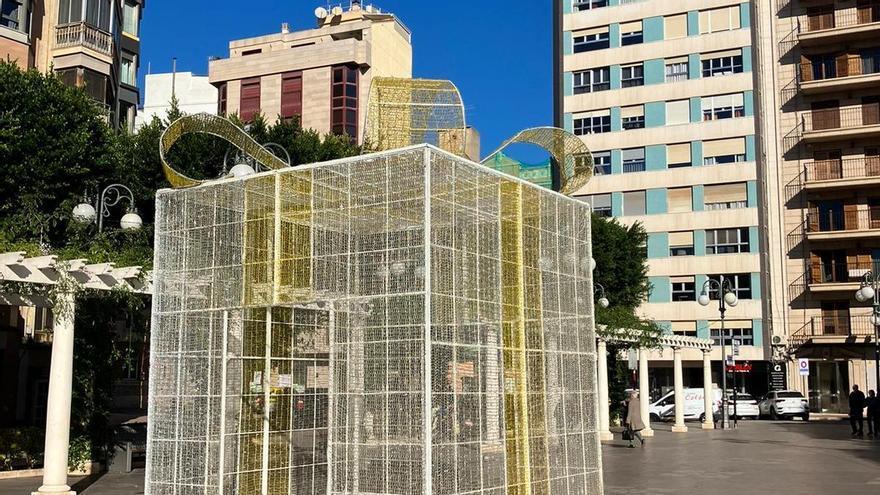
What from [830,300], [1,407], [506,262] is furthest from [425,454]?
[830,300]

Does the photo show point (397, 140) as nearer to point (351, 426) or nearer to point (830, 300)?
point (351, 426)

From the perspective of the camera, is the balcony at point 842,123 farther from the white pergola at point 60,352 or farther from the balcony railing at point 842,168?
the white pergola at point 60,352

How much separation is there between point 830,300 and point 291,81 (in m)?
30.8

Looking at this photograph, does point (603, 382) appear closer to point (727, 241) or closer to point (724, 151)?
point (727, 241)

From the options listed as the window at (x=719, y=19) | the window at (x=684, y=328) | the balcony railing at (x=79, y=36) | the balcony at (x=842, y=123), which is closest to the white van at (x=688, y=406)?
the window at (x=684, y=328)

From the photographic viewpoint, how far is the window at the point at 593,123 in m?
48.4

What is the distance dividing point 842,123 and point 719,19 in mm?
8057

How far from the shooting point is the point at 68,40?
26719mm

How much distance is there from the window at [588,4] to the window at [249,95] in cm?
1884

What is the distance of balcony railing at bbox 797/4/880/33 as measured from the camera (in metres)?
42.8

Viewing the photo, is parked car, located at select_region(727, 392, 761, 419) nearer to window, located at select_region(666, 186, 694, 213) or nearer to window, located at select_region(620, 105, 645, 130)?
window, located at select_region(666, 186, 694, 213)

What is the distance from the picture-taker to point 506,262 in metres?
9.25

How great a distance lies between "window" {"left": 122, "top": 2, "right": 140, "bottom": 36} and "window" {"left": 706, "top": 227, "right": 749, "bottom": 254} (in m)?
27.9

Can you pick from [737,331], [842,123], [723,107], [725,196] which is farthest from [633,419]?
[723,107]
